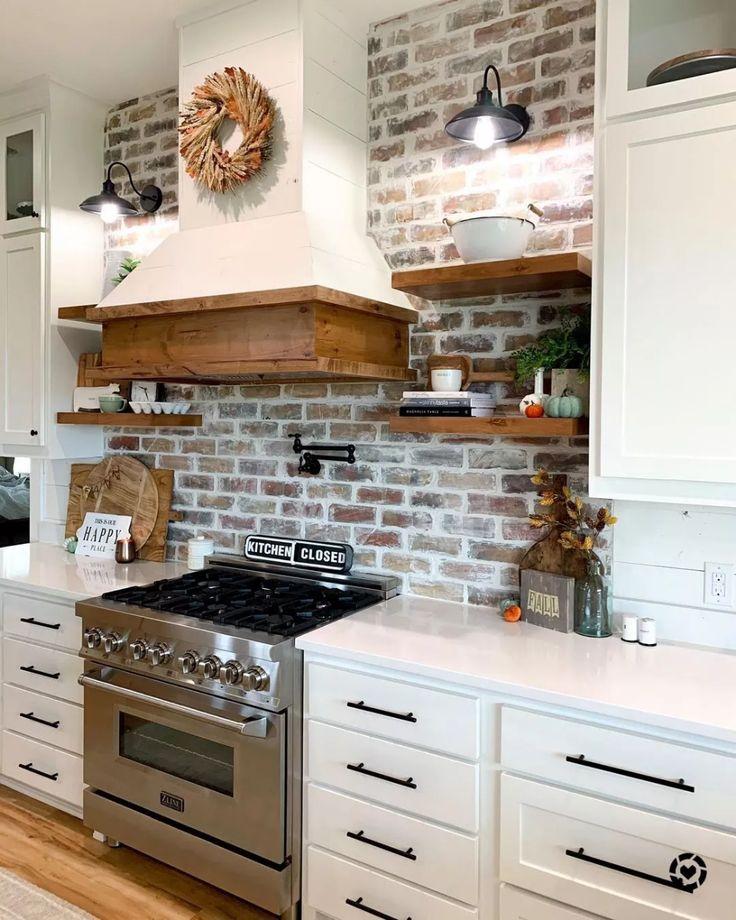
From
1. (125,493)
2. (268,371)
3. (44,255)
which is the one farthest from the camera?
(125,493)

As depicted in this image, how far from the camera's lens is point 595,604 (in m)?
2.18

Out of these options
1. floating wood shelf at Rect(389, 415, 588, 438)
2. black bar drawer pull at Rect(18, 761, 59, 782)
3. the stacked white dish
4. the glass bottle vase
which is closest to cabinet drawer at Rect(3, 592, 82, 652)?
black bar drawer pull at Rect(18, 761, 59, 782)

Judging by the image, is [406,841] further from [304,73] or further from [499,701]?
[304,73]

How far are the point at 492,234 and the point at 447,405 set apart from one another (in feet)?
1.68

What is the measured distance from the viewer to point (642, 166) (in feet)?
5.98

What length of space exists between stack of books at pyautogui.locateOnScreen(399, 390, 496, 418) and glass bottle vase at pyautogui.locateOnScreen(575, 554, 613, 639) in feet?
1.85

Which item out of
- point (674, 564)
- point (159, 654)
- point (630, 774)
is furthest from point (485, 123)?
point (159, 654)

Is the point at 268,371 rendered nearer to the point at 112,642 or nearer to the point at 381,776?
the point at 112,642

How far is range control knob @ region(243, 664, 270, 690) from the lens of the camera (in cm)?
Result: 208

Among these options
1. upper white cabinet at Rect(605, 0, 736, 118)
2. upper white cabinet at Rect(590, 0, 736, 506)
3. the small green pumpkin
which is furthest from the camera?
the small green pumpkin

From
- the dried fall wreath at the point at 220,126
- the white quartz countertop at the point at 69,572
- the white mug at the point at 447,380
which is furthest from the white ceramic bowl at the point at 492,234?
the white quartz countertop at the point at 69,572

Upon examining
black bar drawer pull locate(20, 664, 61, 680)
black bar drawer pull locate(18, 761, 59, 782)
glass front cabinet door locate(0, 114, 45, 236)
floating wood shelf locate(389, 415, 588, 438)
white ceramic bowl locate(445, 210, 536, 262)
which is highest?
glass front cabinet door locate(0, 114, 45, 236)

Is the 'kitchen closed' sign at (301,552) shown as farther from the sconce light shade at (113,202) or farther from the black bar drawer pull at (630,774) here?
the sconce light shade at (113,202)

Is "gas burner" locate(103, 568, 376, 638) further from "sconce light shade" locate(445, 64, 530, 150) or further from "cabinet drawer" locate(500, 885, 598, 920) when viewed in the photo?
"sconce light shade" locate(445, 64, 530, 150)
